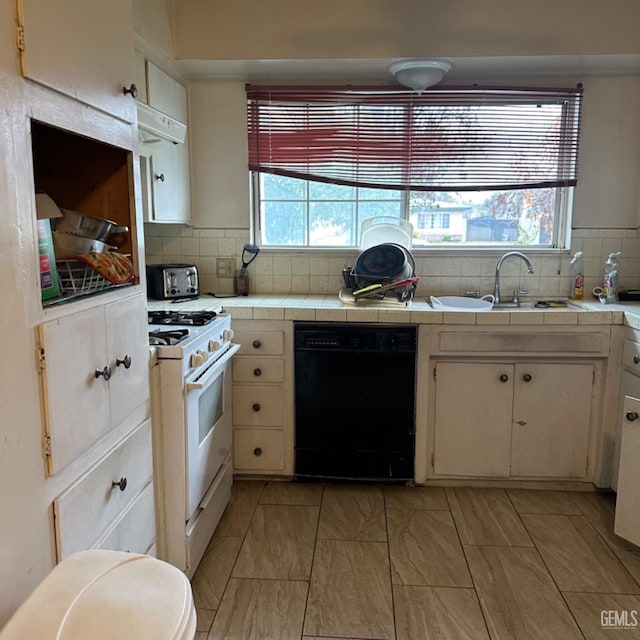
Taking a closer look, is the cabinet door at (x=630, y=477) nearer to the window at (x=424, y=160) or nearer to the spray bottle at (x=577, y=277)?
the spray bottle at (x=577, y=277)

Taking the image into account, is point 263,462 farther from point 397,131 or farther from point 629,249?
point 629,249

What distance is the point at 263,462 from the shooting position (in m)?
2.78

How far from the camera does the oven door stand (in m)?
1.95

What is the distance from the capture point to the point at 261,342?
2.69 metres

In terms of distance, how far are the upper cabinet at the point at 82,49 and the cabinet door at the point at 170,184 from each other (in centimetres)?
102

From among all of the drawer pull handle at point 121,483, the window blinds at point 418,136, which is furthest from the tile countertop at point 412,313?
the drawer pull handle at point 121,483

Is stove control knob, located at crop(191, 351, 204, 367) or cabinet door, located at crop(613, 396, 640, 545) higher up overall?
stove control knob, located at crop(191, 351, 204, 367)

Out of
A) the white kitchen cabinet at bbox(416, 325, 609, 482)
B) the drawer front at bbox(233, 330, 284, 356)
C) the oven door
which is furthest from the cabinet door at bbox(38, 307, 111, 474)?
the white kitchen cabinet at bbox(416, 325, 609, 482)

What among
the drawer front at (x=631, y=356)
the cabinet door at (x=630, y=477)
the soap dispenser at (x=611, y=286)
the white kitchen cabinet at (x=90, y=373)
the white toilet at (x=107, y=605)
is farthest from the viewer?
the soap dispenser at (x=611, y=286)

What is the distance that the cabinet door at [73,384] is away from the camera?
1176mm

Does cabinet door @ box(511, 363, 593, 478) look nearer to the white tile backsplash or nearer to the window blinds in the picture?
the white tile backsplash

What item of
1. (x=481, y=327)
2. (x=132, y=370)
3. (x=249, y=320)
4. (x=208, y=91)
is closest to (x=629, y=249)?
(x=481, y=327)

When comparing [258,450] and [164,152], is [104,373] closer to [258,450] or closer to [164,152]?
[258,450]

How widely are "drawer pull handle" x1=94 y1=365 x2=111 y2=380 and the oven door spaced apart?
18.0 inches
